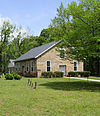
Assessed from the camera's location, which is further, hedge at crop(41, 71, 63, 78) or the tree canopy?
hedge at crop(41, 71, 63, 78)

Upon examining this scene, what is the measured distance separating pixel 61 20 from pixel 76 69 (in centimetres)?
1109

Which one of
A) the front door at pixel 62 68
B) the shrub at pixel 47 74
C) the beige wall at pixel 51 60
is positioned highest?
the beige wall at pixel 51 60

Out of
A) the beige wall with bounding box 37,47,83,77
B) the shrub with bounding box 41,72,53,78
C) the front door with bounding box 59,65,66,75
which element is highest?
the beige wall with bounding box 37,47,83,77

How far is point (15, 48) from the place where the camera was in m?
56.8

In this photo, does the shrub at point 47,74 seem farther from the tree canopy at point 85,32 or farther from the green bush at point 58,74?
the tree canopy at point 85,32

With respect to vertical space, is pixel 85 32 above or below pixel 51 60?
above

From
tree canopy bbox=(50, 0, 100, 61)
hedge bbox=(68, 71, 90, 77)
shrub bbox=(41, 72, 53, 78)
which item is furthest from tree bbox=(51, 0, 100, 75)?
hedge bbox=(68, 71, 90, 77)

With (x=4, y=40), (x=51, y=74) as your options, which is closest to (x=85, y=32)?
(x=51, y=74)

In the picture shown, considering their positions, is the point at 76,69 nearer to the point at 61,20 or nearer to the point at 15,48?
the point at 61,20

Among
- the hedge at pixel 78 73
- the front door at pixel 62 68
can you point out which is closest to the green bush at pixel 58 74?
the front door at pixel 62 68

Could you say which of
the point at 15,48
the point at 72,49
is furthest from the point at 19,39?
the point at 72,49

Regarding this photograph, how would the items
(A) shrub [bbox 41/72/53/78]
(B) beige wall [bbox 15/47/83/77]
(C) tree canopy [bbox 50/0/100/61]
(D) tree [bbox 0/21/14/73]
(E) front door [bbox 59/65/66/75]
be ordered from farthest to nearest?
(D) tree [bbox 0/21/14/73] → (E) front door [bbox 59/65/66/75] → (B) beige wall [bbox 15/47/83/77] → (A) shrub [bbox 41/72/53/78] → (C) tree canopy [bbox 50/0/100/61]

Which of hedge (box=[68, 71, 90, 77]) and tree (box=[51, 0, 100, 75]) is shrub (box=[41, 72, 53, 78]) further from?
tree (box=[51, 0, 100, 75])

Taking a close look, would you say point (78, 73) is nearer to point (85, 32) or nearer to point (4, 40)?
point (85, 32)
